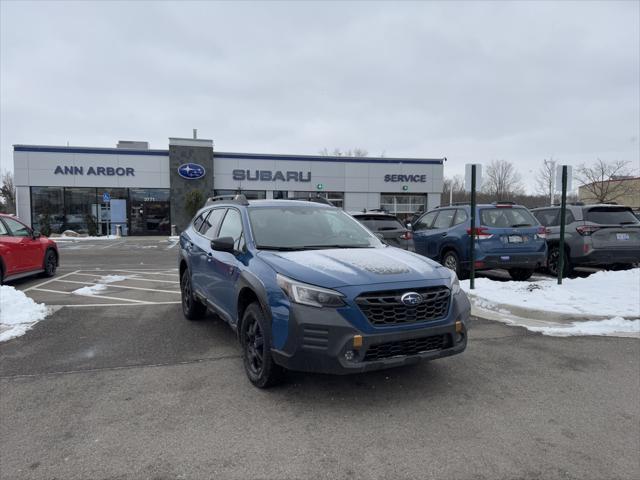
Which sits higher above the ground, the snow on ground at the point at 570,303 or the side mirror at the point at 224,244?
the side mirror at the point at 224,244

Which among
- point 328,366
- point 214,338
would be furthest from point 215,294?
point 328,366

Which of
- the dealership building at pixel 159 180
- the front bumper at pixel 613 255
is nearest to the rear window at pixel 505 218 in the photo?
the front bumper at pixel 613 255

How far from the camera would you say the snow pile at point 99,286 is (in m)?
8.83

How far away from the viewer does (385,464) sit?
280 cm

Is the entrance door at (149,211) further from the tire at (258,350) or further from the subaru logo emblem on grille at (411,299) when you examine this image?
the subaru logo emblem on grille at (411,299)

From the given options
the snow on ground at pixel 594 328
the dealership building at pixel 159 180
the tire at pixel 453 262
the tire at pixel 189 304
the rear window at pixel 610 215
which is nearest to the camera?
the snow on ground at pixel 594 328

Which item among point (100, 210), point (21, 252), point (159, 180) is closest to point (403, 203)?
point (159, 180)

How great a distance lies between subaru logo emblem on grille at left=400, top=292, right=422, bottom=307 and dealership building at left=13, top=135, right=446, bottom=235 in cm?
2722

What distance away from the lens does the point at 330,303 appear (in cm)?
341

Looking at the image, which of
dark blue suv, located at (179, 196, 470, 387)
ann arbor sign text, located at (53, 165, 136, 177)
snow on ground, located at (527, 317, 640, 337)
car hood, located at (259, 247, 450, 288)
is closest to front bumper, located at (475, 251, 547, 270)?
snow on ground, located at (527, 317, 640, 337)

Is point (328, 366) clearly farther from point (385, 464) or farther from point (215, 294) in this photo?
point (215, 294)

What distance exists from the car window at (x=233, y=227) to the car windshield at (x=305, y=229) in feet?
0.62

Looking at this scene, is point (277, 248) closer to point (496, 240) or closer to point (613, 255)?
point (496, 240)

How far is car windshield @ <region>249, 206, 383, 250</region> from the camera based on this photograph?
14.8 feet
